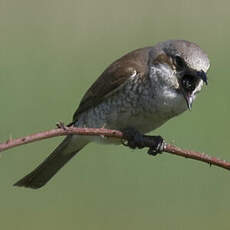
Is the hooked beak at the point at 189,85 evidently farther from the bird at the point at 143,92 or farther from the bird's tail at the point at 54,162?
the bird's tail at the point at 54,162

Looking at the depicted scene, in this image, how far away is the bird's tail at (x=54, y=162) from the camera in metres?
4.93

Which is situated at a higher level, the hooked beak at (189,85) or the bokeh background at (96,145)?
the hooked beak at (189,85)

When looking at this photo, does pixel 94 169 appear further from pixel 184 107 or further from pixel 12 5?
pixel 12 5

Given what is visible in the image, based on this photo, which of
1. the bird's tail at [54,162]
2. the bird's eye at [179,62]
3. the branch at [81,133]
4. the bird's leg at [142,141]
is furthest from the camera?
the bird's tail at [54,162]

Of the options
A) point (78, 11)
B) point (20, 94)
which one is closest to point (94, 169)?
point (20, 94)

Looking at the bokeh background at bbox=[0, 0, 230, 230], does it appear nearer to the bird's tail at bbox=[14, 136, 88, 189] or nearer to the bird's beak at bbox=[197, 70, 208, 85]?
the bird's tail at bbox=[14, 136, 88, 189]

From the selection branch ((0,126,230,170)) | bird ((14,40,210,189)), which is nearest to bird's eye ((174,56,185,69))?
bird ((14,40,210,189))

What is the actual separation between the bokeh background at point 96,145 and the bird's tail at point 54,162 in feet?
3.52

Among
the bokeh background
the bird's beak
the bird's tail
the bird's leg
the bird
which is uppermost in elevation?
the bird's beak

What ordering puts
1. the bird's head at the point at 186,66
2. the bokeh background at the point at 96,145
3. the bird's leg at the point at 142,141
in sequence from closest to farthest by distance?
the bird's head at the point at 186,66 < the bird's leg at the point at 142,141 < the bokeh background at the point at 96,145

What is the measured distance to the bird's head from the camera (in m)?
4.09

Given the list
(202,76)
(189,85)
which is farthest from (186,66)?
(202,76)

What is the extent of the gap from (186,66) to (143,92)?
1.39 feet

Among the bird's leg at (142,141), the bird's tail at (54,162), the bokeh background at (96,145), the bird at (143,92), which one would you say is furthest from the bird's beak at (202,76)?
the bokeh background at (96,145)
